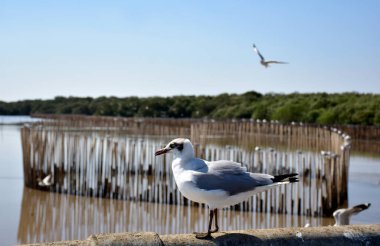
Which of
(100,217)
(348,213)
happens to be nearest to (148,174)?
(100,217)

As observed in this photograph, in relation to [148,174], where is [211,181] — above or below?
above

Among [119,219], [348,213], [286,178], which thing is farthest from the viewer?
[119,219]

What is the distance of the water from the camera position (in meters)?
10.7

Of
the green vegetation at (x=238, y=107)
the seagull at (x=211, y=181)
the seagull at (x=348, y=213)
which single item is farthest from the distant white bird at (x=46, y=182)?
the green vegetation at (x=238, y=107)

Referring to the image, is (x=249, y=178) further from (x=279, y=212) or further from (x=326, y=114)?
(x=326, y=114)

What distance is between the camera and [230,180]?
3.73m

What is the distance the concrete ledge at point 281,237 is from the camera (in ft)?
9.76

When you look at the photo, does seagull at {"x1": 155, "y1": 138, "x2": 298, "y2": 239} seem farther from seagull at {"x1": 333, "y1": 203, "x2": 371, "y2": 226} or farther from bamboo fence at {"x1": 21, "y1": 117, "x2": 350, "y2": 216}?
bamboo fence at {"x1": 21, "y1": 117, "x2": 350, "y2": 216}

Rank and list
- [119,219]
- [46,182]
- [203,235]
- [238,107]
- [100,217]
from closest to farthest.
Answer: [203,235]
[119,219]
[100,217]
[46,182]
[238,107]

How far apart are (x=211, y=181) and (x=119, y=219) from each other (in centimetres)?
828

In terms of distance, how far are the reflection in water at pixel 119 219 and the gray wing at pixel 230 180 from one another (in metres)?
6.84

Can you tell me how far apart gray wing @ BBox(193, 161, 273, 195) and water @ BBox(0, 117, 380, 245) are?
688cm

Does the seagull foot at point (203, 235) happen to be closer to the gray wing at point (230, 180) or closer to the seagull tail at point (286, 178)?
the gray wing at point (230, 180)

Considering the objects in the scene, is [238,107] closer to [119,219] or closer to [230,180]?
[119,219]
